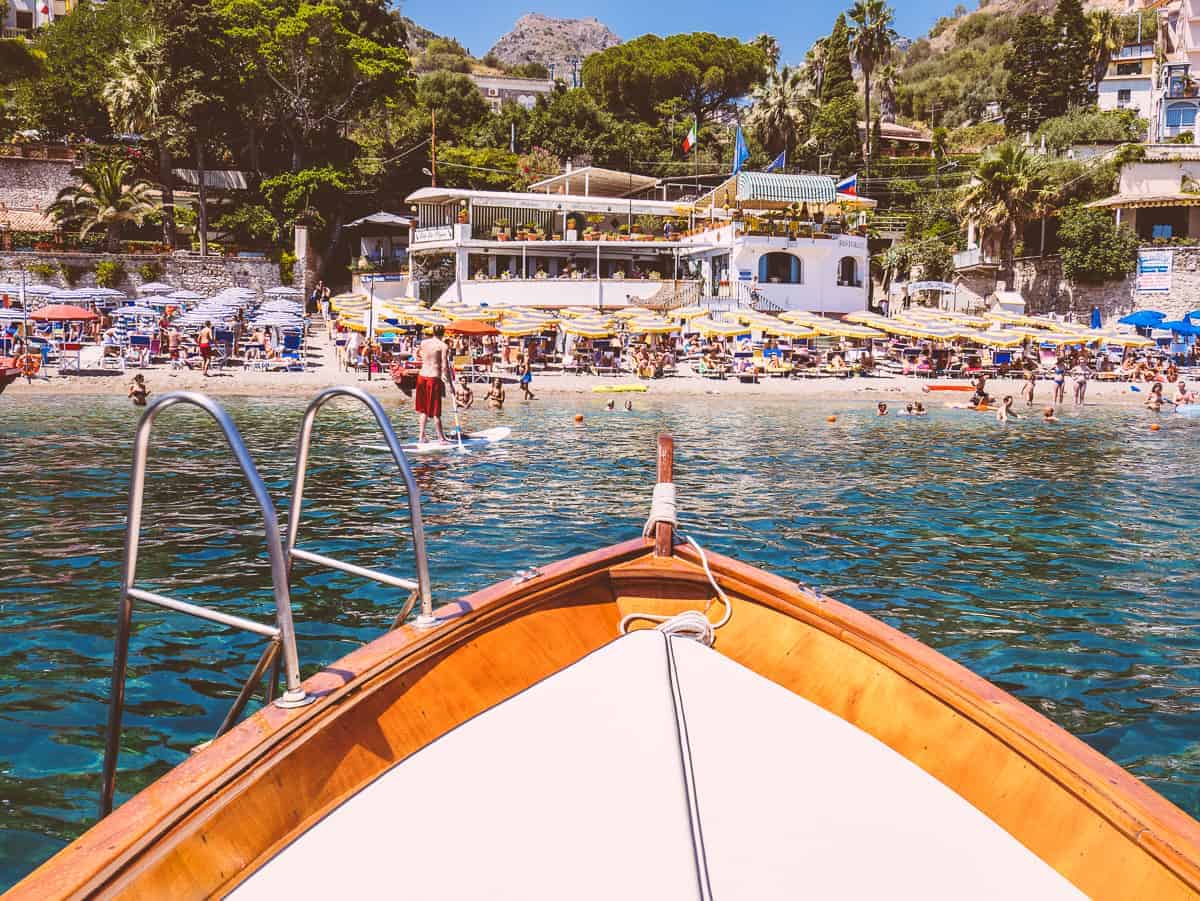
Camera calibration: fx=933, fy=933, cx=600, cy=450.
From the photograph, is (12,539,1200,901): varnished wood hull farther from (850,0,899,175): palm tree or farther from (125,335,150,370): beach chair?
(850,0,899,175): palm tree

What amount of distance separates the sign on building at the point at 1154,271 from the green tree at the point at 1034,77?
22.9 metres

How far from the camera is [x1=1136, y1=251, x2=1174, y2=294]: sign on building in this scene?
38.2 m

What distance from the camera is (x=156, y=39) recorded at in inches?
1672

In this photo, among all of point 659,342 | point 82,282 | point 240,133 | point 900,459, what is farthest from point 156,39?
point 900,459

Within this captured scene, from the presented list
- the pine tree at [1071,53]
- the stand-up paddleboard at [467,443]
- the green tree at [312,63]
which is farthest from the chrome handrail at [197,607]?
the pine tree at [1071,53]

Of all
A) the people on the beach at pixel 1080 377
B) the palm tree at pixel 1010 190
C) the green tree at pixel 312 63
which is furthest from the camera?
the green tree at pixel 312 63

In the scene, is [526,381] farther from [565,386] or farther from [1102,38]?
[1102,38]

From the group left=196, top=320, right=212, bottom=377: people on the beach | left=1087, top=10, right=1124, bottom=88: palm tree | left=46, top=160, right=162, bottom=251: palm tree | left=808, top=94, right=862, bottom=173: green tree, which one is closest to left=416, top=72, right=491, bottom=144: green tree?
left=46, top=160, right=162, bottom=251: palm tree

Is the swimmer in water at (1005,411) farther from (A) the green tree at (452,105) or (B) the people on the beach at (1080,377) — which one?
(A) the green tree at (452,105)

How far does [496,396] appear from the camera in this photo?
2409 cm

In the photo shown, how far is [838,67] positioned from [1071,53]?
1388cm

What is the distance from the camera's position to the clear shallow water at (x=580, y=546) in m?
5.89

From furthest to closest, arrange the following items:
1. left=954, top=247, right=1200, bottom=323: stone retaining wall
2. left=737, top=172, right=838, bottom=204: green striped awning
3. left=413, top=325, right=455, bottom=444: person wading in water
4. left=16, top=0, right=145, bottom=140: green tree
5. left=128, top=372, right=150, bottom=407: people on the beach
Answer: left=16, top=0, right=145, bottom=140: green tree → left=737, top=172, right=838, bottom=204: green striped awning → left=954, top=247, right=1200, bottom=323: stone retaining wall → left=128, top=372, right=150, bottom=407: people on the beach → left=413, top=325, right=455, bottom=444: person wading in water

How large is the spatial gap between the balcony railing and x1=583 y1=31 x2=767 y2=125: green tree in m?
28.3
